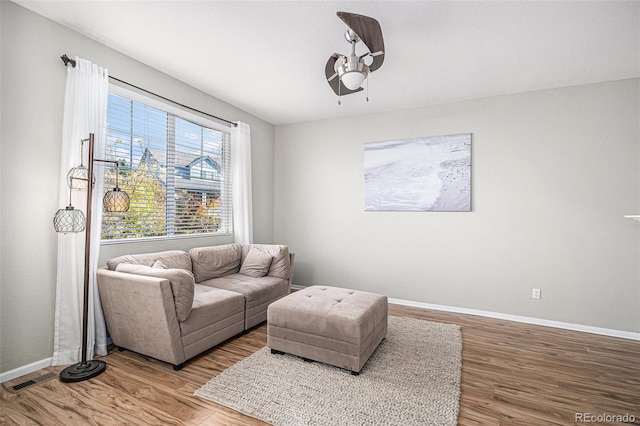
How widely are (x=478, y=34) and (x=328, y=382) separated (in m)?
3.02

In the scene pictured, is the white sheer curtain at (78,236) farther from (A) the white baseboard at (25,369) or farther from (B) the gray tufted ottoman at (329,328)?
(B) the gray tufted ottoman at (329,328)

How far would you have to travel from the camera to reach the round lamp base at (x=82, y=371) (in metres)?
2.24

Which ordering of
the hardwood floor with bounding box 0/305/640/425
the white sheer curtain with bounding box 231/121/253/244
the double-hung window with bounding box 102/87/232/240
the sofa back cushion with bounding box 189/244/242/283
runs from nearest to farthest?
the hardwood floor with bounding box 0/305/640/425
the double-hung window with bounding box 102/87/232/240
the sofa back cushion with bounding box 189/244/242/283
the white sheer curtain with bounding box 231/121/253/244

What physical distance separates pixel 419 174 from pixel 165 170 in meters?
3.19

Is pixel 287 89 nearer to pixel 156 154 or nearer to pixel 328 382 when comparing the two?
pixel 156 154

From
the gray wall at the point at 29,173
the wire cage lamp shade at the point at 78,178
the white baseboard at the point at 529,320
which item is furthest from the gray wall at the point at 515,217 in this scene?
the gray wall at the point at 29,173

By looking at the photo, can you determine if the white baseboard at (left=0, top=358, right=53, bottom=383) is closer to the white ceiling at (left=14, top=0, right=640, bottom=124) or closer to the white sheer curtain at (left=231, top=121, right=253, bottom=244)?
the white sheer curtain at (left=231, top=121, right=253, bottom=244)

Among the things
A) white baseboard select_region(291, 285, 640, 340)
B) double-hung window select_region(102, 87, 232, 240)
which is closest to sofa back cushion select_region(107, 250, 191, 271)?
double-hung window select_region(102, 87, 232, 240)

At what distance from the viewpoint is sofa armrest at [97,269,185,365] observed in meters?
2.34

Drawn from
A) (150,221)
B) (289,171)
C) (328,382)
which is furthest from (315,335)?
(289,171)

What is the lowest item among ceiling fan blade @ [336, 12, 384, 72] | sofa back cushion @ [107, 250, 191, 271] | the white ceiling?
sofa back cushion @ [107, 250, 191, 271]

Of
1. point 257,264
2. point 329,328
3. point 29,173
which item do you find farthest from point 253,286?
point 29,173

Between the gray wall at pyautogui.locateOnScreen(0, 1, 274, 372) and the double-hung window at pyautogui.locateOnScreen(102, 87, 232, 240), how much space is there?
0.47 meters

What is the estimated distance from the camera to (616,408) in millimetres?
2002
